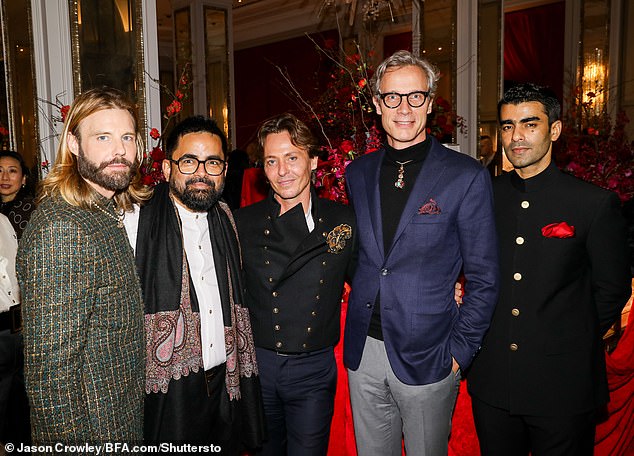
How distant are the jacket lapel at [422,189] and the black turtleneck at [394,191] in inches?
2.4

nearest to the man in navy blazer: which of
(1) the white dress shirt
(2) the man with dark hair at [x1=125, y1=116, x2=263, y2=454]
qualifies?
(2) the man with dark hair at [x1=125, y1=116, x2=263, y2=454]

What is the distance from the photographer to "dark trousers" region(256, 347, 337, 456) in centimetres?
232

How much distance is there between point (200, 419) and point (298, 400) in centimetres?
44

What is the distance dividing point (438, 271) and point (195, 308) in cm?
103

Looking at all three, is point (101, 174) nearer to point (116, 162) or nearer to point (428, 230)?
point (116, 162)

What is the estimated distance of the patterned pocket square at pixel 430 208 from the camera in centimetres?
212

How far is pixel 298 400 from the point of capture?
233 cm

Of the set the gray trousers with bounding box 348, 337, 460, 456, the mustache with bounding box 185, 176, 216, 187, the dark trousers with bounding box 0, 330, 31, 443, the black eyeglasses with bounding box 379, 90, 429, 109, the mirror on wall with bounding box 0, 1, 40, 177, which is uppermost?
the mirror on wall with bounding box 0, 1, 40, 177

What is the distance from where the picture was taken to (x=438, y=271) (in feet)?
7.04

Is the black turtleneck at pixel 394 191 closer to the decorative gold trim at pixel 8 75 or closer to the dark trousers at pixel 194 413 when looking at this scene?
the dark trousers at pixel 194 413

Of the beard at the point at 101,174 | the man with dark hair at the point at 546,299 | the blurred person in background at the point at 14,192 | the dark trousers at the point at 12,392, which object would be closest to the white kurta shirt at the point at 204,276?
the beard at the point at 101,174

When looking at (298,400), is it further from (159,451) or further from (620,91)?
(620,91)

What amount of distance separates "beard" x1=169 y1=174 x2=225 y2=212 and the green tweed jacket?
0.39m

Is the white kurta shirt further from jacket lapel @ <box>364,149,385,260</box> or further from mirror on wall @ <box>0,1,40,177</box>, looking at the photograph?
mirror on wall @ <box>0,1,40,177</box>
